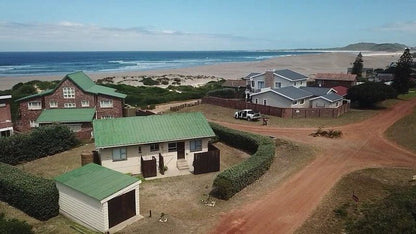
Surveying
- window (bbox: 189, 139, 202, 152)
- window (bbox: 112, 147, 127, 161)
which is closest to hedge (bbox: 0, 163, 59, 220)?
window (bbox: 112, 147, 127, 161)

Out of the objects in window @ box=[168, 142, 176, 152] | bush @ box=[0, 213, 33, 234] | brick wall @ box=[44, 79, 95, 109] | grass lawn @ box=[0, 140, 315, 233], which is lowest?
grass lawn @ box=[0, 140, 315, 233]

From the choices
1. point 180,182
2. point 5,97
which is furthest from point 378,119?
point 5,97

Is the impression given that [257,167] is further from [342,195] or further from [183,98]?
[183,98]

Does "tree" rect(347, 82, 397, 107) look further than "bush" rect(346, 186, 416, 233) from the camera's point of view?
Yes

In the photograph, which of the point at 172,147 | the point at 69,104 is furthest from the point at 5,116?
the point at 172,147

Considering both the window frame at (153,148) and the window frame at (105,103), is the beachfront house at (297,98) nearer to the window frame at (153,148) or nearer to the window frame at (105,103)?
the window frame at (105,103)

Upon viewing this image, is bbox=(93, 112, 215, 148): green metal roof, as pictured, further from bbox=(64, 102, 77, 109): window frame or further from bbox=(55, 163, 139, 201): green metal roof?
bbox=(64, 102, 77, 109): window frame
